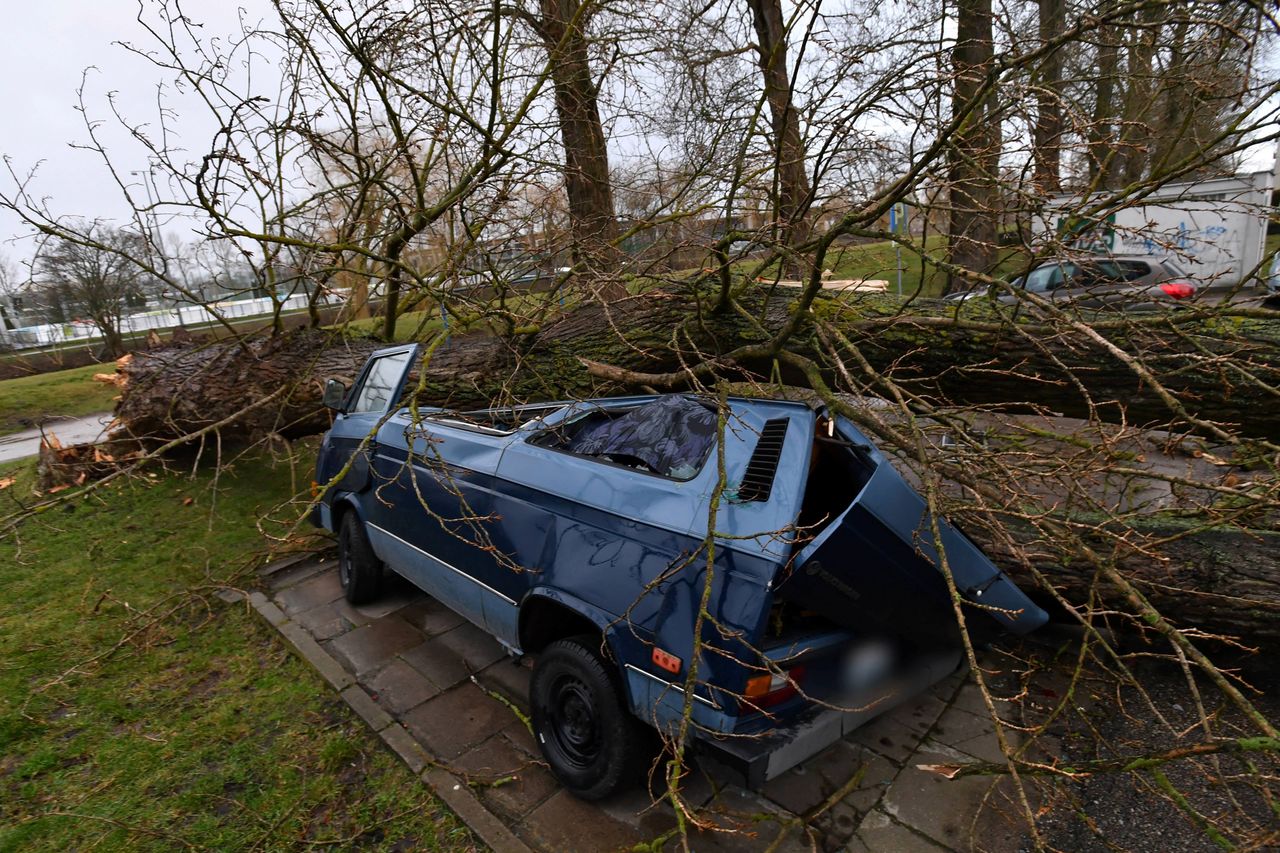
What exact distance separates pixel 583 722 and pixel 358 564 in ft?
7.41

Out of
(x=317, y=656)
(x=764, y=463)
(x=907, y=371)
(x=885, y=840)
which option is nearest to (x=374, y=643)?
(x=317, y=656)

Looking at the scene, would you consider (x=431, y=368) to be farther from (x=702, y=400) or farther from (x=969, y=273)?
(x=969, y=273)

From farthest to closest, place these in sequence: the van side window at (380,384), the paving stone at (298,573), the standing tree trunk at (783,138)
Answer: the paving stone at (298,573), the van side window at (380,384), the standing tree trunk at (783,138)

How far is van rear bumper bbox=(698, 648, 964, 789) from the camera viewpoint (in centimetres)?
228

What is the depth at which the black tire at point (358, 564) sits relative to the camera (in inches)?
175

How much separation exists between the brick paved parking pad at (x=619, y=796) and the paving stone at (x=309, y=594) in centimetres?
47

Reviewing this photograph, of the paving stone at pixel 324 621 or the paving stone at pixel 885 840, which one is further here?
the paving stone at pixel 324 621

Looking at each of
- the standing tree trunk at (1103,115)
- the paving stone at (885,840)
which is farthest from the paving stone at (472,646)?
the standing tree trunk at (1103,115)

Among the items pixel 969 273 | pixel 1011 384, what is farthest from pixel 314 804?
pixel 1011 384

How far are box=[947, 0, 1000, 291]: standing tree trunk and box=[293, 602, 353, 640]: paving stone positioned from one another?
401 centimetres

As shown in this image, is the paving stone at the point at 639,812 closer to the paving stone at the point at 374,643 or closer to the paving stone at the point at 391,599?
the paving stone at the point at 374,643

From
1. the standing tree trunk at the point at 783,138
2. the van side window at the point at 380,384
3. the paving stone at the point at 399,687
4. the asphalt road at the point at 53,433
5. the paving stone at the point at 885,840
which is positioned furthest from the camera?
the asphalt road at the point at 53,433

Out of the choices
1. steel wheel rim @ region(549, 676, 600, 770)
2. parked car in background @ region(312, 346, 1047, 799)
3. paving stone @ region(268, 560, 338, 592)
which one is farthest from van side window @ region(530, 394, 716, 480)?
paving stone @ region(268, 560, 338, 592)

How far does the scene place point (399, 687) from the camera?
366cm
